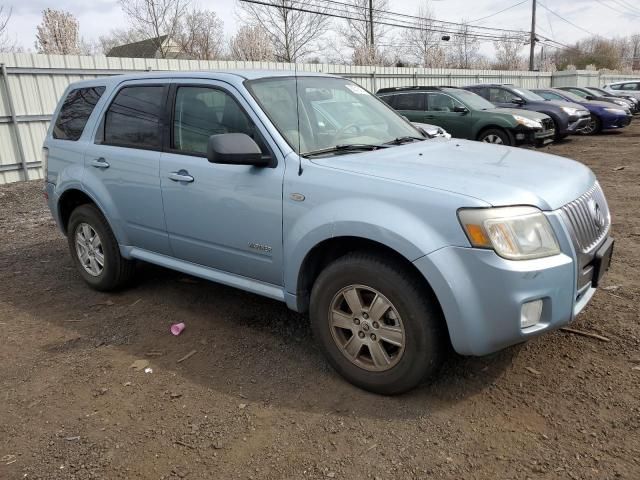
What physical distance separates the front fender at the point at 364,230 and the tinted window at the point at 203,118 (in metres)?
0.76

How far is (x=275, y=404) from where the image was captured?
9.89 feet

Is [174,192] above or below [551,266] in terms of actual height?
above

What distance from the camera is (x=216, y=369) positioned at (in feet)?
11.2

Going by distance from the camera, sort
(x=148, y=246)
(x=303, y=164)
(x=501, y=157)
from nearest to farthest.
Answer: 1. (x=303, y=164)
2. (x=501, y=157)
3. (x=148, y=246)

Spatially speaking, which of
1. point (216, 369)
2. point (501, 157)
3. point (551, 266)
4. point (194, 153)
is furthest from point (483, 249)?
point (194, 153)

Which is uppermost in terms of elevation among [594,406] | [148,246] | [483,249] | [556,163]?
[556,163]

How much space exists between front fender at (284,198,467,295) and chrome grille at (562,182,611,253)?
694 millimetres

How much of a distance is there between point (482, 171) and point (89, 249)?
355cm

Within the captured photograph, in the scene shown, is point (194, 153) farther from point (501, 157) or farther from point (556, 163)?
point (556, 163)

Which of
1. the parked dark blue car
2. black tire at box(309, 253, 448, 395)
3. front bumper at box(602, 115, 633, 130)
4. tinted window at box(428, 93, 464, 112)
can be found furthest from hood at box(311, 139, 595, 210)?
front bumper at box(602, 115, 633, 130)

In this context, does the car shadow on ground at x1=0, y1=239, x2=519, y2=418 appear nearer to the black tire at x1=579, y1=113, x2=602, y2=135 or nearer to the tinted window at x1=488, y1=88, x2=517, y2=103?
the tinted window at x1=488, y1=88, x2=517, y2=103

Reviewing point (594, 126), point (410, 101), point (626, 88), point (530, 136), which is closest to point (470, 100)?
point (410, 101)

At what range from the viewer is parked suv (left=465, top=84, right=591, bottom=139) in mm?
15297

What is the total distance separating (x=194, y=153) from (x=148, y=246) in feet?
3.20
